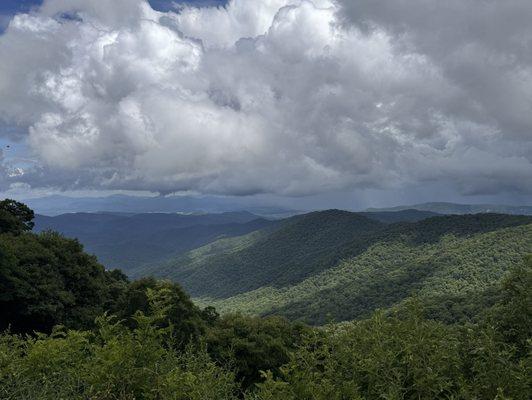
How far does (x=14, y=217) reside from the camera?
206 feet

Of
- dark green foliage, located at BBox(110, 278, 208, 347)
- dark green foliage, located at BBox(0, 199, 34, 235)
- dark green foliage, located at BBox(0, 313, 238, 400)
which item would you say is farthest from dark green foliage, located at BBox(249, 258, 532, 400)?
dark green foliage, located at BBox(0, 199, 34, 235)

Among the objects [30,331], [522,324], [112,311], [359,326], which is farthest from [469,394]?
[112,311]

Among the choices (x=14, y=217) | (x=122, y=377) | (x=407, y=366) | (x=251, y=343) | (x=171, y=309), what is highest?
(x=14, y=217)

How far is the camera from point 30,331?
4225cm

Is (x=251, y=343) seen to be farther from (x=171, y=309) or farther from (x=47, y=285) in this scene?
(x=47, y=285)

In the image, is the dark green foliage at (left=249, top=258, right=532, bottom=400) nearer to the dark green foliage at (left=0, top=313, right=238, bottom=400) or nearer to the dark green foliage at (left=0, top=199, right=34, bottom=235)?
the dark green foliage at (left=0, top=313, right=238, bottom=400)

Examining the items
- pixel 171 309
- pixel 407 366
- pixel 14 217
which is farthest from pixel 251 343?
pixel 14 217

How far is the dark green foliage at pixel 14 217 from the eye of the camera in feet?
198

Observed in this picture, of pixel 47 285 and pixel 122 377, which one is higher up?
pixel 122 377

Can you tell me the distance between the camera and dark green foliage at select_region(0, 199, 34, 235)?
60.2m

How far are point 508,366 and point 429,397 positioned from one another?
2326mm

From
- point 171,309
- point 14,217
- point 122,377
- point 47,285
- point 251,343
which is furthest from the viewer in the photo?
point 14,217

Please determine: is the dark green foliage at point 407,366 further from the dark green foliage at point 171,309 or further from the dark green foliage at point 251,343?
the dark green foliage at point 171,309

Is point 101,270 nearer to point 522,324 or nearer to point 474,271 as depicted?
point 522,324
